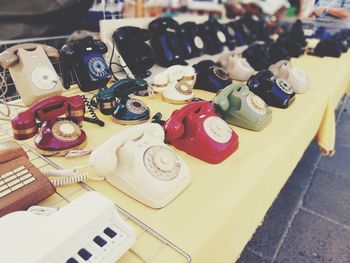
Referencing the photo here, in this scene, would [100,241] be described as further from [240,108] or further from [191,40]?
[191,40]

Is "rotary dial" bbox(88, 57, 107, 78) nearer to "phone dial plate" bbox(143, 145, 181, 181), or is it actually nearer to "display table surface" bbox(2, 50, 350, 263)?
"display table surface" bbox(2, 50, 350, 263)

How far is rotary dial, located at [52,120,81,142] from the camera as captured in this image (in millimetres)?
646

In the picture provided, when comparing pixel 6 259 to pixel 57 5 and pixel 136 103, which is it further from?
pixel 57 5

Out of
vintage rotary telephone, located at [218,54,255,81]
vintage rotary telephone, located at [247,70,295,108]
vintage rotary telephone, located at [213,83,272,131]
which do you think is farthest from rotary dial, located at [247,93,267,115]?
vintage rotary telephone, located at [218,54,255,81]

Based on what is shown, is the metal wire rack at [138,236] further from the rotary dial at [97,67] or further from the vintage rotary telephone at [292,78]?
the vintage rotary telephone at [292,78]

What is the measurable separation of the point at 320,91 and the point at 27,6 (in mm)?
1170

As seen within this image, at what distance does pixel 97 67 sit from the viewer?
3.14 feet

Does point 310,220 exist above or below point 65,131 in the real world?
below

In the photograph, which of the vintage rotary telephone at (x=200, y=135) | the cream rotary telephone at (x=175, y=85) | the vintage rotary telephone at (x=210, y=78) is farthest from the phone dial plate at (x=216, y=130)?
the vintage rotary telephone at (x=210, y=78)

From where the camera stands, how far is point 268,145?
74 centimetres

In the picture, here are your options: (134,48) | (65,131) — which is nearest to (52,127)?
(65,131)

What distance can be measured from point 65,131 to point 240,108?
0.44 metres

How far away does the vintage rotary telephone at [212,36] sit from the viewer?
4.88ft

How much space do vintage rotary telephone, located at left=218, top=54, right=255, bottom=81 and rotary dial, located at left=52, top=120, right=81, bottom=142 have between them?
0.70 metres
